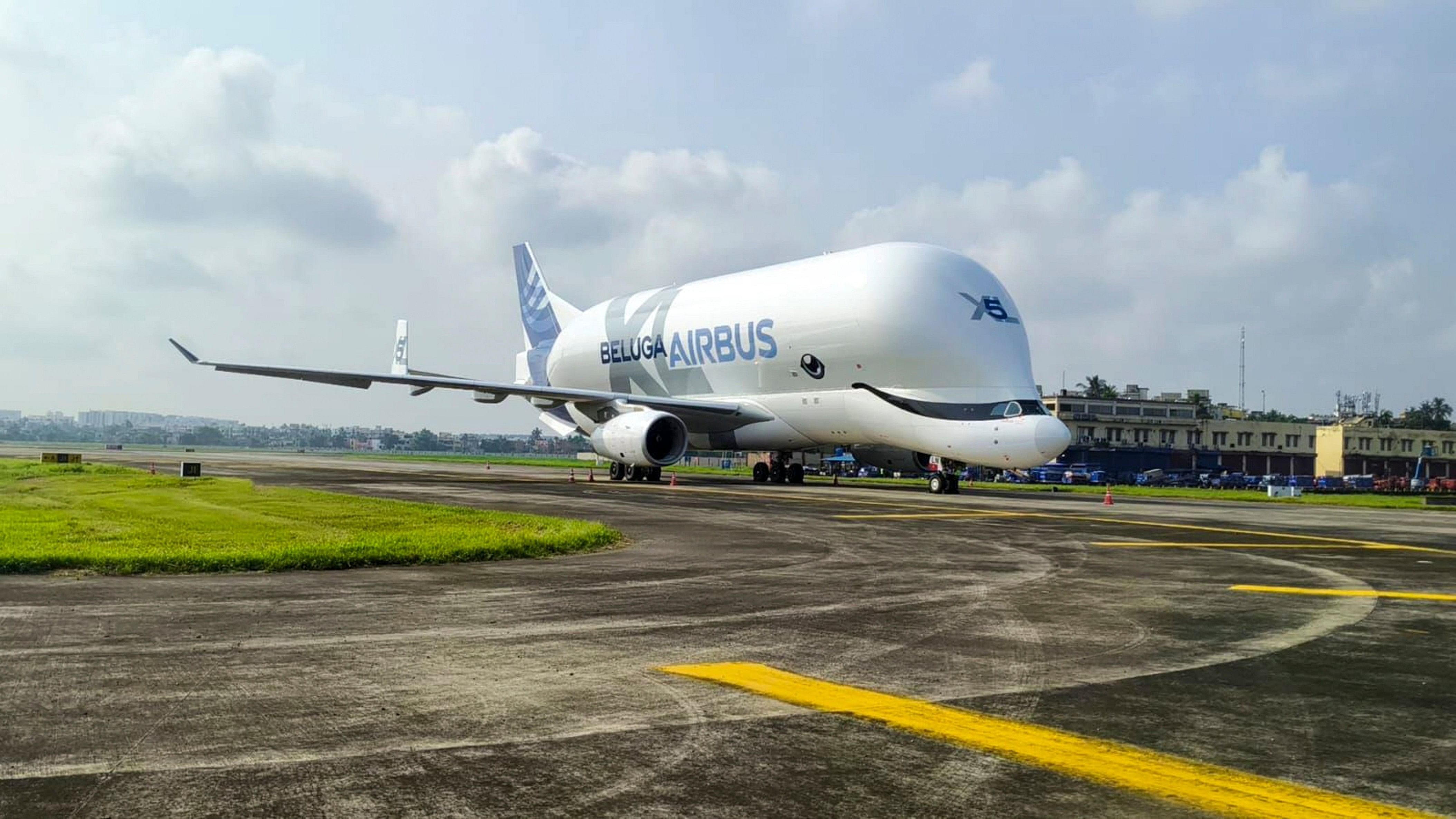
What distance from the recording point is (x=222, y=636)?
682 centimetres

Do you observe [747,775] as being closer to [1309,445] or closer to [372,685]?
[372,685]

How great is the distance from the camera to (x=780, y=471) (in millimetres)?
38594

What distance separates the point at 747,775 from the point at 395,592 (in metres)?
5.97

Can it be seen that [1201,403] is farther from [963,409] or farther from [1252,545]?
[1252,545]

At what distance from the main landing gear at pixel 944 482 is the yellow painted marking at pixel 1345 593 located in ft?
69.5

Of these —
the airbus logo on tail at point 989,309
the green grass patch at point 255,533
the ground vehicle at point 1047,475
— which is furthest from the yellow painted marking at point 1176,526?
the ground vehicle at point 1047,475

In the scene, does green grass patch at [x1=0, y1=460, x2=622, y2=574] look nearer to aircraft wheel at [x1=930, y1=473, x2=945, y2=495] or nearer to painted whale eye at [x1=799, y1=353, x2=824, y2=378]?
painted whale eye at [x1=799, y1=353, x2=824, y2=378]

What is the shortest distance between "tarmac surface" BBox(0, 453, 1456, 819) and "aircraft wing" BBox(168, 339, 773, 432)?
2384 cm

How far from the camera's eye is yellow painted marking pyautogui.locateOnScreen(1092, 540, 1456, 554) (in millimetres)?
14836

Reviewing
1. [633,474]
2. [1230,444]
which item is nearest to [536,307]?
[633,474]

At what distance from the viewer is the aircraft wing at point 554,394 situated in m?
34.3

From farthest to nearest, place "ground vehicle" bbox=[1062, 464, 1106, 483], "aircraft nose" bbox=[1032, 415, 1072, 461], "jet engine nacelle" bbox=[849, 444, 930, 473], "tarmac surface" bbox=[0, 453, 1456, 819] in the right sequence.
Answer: "ground vehicle" bbox=[1062, 464, 1106, 483], "jet engine nacelle" bbox=[849, 444, 930, 473], "aircraft nose" bbox=[1032, 415, 1072, 461], "tarmac surface" bbox=[0, 453, 1456, 819]

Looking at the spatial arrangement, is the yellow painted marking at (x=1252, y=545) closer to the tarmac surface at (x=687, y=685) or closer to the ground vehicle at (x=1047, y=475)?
the tarmac surface at (x=687, y=685)

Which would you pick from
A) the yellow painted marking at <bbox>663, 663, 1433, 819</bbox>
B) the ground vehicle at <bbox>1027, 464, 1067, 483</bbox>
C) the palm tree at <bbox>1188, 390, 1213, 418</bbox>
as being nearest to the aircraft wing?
the yellow painted marking at <bbox>663, 663, 1433, 819</bbox>
